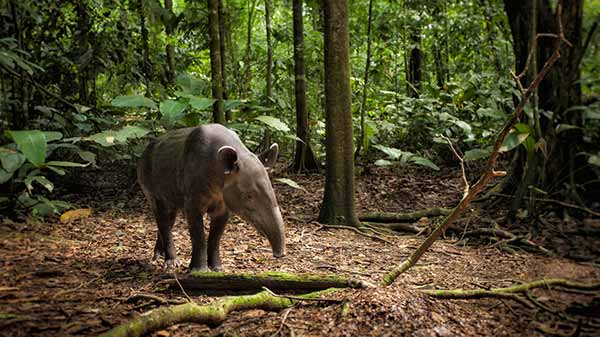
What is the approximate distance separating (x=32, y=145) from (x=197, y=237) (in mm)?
1863

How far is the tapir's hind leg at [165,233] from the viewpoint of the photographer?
4496 millimetres

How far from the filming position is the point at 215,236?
4324 millimetres

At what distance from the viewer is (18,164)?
492cm

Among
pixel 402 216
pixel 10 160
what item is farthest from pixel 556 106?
pixel 10 160

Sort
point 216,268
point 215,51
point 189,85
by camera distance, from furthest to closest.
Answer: point 189,85 < point 215,51 < point 216,268

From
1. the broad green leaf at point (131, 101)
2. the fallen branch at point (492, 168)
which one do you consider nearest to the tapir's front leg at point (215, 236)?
the fallen branch at point (492, 168)

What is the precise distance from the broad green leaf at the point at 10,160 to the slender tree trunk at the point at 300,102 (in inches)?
189

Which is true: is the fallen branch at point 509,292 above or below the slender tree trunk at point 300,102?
below

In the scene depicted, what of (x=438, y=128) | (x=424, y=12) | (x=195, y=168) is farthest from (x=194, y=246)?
(x=424, y=12)

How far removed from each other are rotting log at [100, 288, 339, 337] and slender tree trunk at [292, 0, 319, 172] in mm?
5846

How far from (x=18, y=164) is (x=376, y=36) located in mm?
9144

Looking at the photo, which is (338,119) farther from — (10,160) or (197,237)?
(10,160)

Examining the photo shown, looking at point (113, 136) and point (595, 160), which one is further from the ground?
point (113, 136)

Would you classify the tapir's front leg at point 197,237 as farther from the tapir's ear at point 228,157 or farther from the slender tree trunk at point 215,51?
the slender tree trunk at point 215,51
